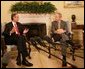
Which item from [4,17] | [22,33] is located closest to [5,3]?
[4,17]

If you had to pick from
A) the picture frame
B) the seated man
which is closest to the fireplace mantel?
the picture frame

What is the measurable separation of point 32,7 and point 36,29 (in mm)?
733

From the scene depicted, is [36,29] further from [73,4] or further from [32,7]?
[73,4]

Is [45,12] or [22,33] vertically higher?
[45,12]

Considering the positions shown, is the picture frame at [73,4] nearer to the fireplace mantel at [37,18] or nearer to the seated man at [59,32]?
the fireplace mantel at [37,18]

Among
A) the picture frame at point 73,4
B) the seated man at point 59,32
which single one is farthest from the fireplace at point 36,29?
the seated man at point 59,32

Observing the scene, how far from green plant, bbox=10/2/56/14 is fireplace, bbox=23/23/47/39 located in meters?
0.42

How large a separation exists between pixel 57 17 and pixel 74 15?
2202 millimetres

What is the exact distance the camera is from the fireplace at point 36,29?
713 cm

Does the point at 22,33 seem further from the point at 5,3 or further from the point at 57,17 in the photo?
the point at 5,3

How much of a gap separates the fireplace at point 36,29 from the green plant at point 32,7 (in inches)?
16.7

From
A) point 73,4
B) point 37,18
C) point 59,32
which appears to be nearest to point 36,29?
point 37,18

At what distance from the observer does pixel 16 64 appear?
4.22m

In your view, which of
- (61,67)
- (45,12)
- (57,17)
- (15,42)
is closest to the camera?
(61,67)
